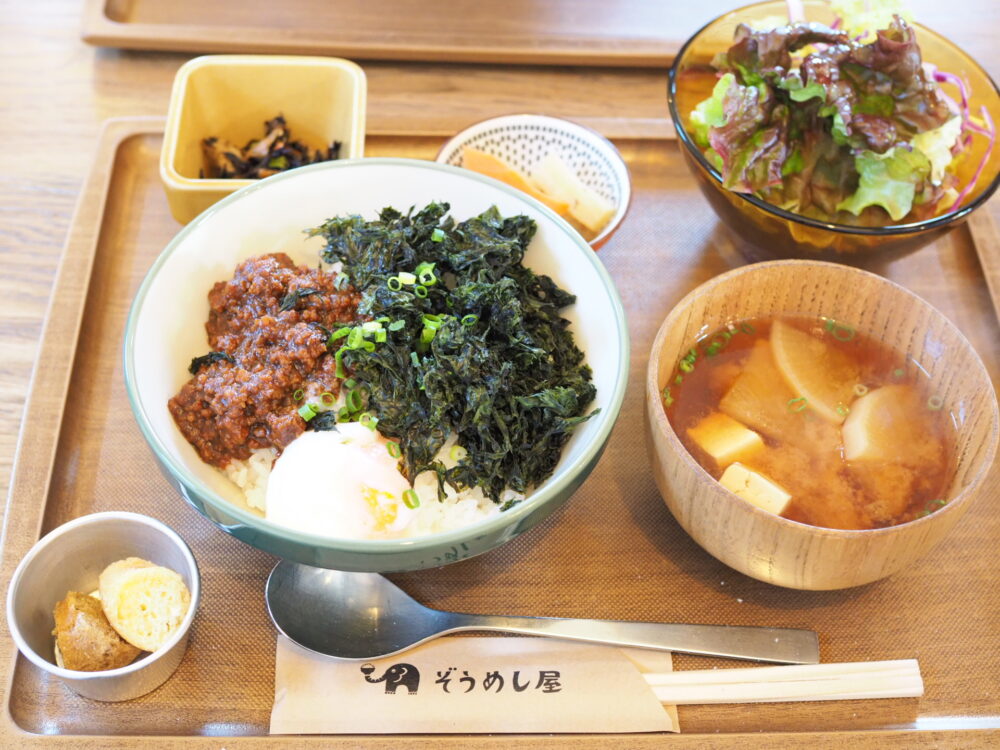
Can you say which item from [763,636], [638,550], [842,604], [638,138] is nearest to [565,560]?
[638,550]

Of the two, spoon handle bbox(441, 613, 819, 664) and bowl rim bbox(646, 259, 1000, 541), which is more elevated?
bowl rim bbox(646, 259, 1000, 541)

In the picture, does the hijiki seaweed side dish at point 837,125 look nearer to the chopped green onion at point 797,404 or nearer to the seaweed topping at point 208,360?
the chopped green onion at point 797,404

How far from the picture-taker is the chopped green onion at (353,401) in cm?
188

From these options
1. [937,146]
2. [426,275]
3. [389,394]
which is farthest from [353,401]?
[937,146]

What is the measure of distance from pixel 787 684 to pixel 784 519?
1.43 ft

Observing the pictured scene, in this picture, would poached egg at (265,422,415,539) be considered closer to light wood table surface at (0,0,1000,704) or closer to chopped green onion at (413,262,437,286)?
chopped green onion at (413,262,437,286)

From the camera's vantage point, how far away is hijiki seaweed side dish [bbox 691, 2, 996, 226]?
88.0 inches

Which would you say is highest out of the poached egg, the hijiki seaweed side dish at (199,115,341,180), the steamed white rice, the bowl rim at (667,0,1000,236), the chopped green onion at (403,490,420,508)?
the bowl rim at (667,0,1000,236)

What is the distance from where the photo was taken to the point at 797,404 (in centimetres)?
201

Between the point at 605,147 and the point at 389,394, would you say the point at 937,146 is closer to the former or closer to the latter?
the point at 605,147

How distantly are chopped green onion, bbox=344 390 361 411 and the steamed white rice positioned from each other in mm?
201

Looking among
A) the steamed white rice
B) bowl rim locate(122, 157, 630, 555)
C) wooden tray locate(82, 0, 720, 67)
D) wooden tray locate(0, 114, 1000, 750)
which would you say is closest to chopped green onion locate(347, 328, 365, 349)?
the steamed white rice

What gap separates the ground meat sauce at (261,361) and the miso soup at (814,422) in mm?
812

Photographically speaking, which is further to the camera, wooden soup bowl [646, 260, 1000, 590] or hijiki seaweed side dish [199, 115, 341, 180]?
hijiki seaweed side dish [199, 115, 341, 180]
